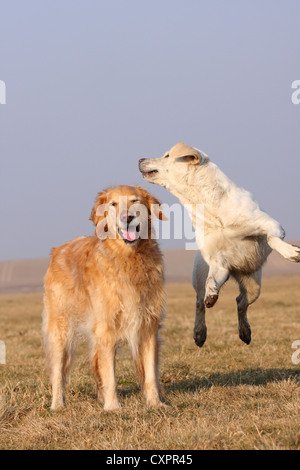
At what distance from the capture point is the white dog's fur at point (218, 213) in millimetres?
6617

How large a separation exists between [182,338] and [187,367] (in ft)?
13.4

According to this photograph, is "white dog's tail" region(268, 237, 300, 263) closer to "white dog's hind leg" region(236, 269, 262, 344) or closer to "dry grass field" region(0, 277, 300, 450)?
"white dog's hind leg" region(236, 269, 262, 344)

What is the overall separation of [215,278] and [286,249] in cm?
85

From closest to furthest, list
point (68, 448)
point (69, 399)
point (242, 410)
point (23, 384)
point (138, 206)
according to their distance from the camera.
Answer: point (68, 448)
point (242, 410)
point (138, 206)
point (69, 399)
point (23, 384)

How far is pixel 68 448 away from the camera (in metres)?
4.75

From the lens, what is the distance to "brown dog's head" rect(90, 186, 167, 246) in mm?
6242

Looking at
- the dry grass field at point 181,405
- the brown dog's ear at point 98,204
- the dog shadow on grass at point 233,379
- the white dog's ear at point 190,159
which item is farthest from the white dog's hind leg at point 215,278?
the brown dog's ear at point 98,204

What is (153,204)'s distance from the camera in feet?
21.4

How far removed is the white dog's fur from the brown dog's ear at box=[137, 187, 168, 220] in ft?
1.58

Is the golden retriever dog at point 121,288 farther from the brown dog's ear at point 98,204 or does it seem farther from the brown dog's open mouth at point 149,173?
the brown dog's open mouth at point 149,173

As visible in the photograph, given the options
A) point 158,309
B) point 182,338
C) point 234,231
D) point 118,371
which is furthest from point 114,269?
point 182,338

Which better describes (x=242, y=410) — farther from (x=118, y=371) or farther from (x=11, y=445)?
(x=118, y=371)

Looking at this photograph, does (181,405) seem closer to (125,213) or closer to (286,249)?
(286,249)

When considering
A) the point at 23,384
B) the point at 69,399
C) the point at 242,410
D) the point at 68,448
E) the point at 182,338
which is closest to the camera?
the point at 68,448
